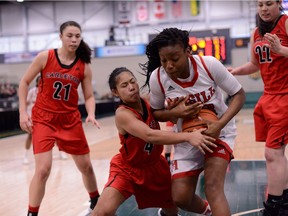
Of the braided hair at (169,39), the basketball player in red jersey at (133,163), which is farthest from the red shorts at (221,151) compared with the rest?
the braided hair at (169,39)

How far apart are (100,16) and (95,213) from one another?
2688 centimetres

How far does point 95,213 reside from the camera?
3.29 metres

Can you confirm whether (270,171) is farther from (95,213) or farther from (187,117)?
(95,213)

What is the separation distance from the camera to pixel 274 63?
12.6 ft

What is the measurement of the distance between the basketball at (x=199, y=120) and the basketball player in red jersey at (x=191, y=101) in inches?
2.2

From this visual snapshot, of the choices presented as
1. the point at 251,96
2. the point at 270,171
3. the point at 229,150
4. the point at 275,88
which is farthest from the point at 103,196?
the point at 251,96

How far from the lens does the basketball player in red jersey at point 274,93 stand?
381cm

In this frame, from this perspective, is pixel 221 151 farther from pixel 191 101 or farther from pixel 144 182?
pixel 144 182

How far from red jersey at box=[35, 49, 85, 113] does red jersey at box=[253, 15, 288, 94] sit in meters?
1.76

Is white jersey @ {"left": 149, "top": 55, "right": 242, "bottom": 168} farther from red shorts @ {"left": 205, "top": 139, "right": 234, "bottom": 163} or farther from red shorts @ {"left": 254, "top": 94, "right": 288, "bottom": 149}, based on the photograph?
red shorts @ {"left": 254, "top": 94, "right": 288, "bottom": 149}

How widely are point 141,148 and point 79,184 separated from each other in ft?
9.40

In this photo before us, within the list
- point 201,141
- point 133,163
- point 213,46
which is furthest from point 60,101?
point 213,46

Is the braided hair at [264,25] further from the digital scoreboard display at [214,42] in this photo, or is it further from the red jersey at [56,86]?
the digital scoreboard display at [214,42]

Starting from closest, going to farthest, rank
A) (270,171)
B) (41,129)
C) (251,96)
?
1. (270,171)
2. (41,129)
3. (251,96)
